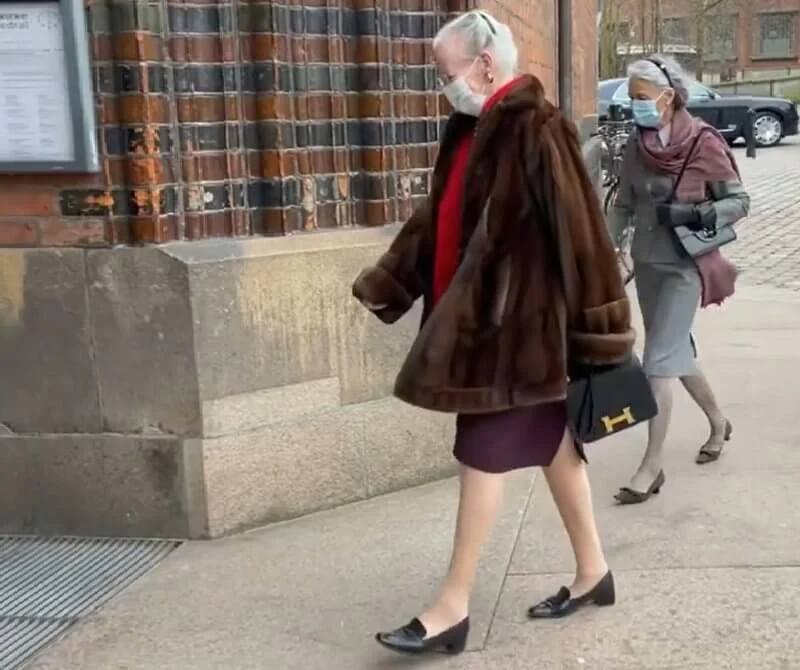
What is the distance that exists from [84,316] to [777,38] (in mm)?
55328

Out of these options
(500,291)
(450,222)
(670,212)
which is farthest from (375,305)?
(670,212)

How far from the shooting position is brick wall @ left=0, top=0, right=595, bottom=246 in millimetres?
4574

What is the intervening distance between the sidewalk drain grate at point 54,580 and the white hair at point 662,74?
259 cm

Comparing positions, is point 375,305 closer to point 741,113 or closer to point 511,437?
point 511,437

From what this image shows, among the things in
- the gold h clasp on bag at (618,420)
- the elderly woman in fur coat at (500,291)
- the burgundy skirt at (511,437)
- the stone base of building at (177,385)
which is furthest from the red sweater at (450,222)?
the stone base of building at (177,385)

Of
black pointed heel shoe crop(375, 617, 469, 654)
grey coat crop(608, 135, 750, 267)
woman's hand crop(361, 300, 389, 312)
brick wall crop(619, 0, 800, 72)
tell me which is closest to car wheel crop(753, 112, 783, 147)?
brick wall crop(619, 0, 800, 72)

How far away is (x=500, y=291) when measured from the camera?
347cm

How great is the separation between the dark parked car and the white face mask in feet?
69.9

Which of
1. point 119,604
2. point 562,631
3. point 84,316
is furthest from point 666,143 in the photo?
point 119,604

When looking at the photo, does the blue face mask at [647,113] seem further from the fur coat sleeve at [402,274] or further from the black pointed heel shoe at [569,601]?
the black pointed heel shoe at [569,601]

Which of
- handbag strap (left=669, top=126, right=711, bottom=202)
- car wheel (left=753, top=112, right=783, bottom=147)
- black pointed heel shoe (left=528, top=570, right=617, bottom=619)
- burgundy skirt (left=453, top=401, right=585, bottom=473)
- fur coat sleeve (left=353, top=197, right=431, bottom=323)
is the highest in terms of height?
handbag strap (left=669, top=126, right=711, bottom=202)

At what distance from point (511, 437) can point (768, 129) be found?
2455cm

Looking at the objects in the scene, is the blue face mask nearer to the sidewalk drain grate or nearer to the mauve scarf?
the mauve scarf

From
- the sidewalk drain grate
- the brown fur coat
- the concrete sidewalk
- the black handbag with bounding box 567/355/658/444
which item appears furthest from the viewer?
the sidewalk drain grate
